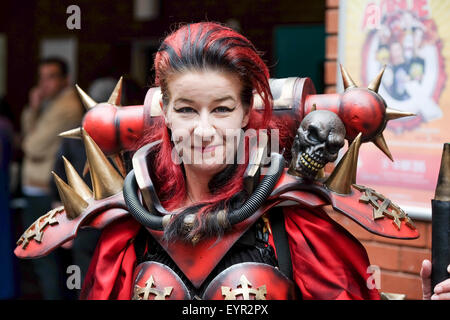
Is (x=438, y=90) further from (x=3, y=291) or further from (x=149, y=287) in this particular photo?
(x=3, y=291)

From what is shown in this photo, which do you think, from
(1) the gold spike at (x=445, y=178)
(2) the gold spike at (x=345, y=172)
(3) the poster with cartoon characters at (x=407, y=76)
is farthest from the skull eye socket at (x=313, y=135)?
(3) the poster with cartoon characters at (x=407, y=76)

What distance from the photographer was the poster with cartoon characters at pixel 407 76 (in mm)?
2578

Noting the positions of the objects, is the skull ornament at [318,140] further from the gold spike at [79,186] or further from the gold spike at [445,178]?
the gold spike at [79,186]

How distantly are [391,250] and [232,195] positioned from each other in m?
1.36

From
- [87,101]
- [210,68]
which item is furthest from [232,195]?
[87,101]

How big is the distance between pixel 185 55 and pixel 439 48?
138 centimetres

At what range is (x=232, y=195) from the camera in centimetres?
168

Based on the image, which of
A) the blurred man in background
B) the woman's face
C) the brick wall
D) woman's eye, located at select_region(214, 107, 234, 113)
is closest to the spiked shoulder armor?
the woman's face

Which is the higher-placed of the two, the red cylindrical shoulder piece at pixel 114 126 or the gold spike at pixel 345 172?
the red cylindrical shoulder piece at pixel 114 126

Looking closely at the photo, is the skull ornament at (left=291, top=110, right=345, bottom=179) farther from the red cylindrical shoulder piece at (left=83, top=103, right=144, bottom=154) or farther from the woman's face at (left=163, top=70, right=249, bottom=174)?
the red cylindrical shoulder piece at (left=83, top=103, right=144, bottom=154)

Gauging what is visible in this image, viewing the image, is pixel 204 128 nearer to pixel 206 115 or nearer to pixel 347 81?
pixel 206 115

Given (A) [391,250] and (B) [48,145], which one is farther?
(B) [48,145]

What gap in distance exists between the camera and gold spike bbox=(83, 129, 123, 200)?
5.91 ft

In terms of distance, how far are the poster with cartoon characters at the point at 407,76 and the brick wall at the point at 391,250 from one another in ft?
0.21
